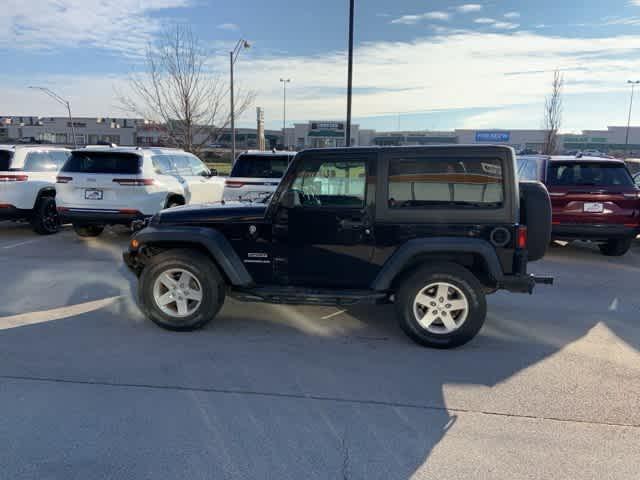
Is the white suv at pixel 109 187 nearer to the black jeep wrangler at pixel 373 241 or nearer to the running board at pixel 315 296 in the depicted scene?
the black jeep wrangler at pixel 373 241

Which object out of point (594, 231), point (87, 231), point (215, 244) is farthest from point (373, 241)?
point (87, 231)

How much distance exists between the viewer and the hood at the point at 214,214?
4.68 m

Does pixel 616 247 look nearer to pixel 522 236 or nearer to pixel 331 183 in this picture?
pixel 522 236

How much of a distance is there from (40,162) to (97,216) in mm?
2813

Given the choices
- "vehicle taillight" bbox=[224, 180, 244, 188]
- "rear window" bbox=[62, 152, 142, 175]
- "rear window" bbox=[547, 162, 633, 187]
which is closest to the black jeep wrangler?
"rear window" bbox=[547, 162, 633, 187]

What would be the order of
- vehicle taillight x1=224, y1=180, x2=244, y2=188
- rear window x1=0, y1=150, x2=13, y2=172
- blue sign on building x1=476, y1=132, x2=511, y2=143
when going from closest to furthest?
vehicle taillight x1=224, y1=180, x2=244, y2=188
rear window x1=0, y1=150, x2=13, y2=172
blue sign on building x1=476, y1=132, x2=511, y2=143

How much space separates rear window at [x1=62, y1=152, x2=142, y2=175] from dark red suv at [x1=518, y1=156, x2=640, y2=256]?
7000mm

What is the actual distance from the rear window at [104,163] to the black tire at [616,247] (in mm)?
8253

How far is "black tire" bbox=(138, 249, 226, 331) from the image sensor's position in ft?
15.3

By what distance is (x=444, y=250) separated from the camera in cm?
428

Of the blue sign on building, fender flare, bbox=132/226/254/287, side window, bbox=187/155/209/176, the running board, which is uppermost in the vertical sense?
the blue sign on building

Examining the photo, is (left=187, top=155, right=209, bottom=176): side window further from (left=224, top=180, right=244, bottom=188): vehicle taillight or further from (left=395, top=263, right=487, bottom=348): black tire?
(left=395, top=263, right=487, bottom=348): black tire

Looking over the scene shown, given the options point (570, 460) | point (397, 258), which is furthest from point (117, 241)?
point (570, 460)

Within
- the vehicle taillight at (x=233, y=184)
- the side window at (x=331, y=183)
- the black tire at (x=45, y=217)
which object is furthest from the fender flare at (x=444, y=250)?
the black tire at (x=45, y=217)
